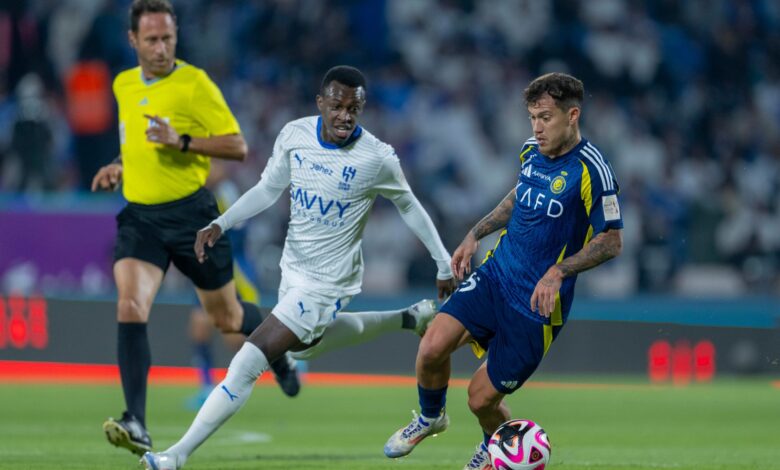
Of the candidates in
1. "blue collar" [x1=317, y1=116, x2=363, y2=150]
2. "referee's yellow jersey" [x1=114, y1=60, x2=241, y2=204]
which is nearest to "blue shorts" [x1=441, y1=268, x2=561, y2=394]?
"blue collar" [x1=317, y1=116, x2=363, y2=150]

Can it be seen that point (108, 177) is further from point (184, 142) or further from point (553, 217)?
point (553, 217)

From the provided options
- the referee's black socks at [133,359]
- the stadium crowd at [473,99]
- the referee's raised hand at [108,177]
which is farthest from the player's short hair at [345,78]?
the stadium crowd at [473,99]

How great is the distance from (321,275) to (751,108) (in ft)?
44.2

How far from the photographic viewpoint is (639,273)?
1772 centimetres

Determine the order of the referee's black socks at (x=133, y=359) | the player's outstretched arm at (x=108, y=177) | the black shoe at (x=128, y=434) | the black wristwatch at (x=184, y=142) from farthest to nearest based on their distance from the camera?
1. the player's outstretched arm at (x=108, y=177)
2. the black wristwatch at (x=184, y=142)
3. the referee's black socks at (x=133, y=359)
4. the black shoe at (x=128, y=434)

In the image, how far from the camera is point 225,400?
309 inches

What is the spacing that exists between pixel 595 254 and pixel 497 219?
907mm

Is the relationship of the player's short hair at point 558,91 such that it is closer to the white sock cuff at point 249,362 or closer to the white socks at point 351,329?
the white sock cuff at point 249,362

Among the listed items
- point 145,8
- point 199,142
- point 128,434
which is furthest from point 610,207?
point 145,8

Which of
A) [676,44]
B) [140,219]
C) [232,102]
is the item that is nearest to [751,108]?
[676,44]

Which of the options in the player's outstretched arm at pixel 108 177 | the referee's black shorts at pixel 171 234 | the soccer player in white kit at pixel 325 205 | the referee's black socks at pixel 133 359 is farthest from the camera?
the player's outstretched arm at pixel 108 177

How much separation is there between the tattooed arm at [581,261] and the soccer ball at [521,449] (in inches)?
24.6

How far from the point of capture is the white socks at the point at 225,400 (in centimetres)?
772

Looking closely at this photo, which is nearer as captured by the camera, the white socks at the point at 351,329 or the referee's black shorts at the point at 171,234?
the white socks at the point at 351,329
